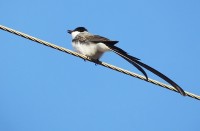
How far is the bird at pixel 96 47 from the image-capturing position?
14.2 ft

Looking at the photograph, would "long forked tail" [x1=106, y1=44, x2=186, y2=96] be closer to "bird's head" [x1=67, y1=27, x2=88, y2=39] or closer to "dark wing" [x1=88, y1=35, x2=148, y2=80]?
"dark wing" [x1=88, y1=35, x2=148, y2=80]

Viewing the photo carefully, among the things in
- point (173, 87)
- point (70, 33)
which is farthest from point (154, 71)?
point (70, 33)

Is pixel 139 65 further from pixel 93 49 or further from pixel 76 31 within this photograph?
pixel 76 31

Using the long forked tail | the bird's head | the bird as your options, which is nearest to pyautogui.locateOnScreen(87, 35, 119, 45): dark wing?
the bird

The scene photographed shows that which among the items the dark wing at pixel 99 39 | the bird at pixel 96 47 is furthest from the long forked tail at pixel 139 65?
the dark wing at pixel 99 39

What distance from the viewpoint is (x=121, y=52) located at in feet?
15.7

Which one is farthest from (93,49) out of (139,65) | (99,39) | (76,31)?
(139,65)

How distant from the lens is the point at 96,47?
237 inches

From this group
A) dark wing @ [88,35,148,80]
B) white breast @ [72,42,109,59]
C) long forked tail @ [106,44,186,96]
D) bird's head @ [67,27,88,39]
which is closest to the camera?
long forked tail @ [106,44,186,96]

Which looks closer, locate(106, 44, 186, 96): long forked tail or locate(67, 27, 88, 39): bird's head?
locate(106, 44, 186, 96): long forked tail

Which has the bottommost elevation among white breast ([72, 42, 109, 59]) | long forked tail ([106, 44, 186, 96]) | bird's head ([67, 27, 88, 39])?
long forked tail ([106, 44, 186, 96])

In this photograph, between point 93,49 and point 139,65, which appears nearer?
point 139,65

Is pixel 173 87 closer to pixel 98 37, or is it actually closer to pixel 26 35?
pixel 26 35

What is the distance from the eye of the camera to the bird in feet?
14.2
